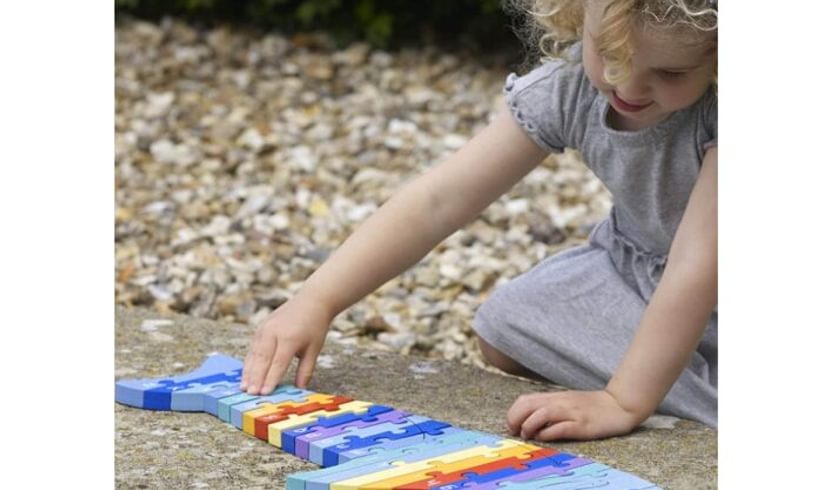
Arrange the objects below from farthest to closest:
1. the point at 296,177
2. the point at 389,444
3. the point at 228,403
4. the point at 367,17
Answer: the point at 367,17 < the point at 296,177 < the point at 228,403 < the point at 389,444

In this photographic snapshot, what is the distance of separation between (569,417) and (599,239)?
2.10 feet

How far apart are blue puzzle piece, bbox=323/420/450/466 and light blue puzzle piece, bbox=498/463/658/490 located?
0.23 meters

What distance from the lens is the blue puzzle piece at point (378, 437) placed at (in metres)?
1.78

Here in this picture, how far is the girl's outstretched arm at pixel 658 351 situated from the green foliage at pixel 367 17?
10.8 ft

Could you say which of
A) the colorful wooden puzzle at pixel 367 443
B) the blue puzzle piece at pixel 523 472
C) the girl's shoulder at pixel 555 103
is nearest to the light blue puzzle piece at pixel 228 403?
the colorful wooden puzzle at pixel 367 443

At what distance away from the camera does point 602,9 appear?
186cm

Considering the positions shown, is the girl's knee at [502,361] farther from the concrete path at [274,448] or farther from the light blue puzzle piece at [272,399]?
the light blue puzzle piece at [272,399]

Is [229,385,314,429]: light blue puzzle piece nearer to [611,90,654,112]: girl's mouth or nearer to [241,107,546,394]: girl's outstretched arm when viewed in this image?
[241,107,546,394]: girl's outstretched arm

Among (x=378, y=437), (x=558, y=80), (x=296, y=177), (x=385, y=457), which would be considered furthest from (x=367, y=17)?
(x=385, y=457)

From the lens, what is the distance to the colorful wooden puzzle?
1.63 metres

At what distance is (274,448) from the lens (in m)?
1.90

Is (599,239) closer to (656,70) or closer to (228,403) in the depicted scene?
(656,70)

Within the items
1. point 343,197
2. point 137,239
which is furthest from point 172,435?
point 343,197
